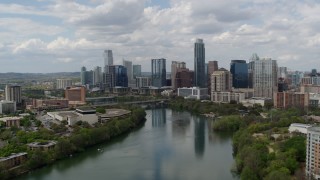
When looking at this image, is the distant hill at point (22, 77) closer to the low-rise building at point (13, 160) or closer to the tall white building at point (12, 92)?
the tall white building at point (12, 92)

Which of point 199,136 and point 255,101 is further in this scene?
point 255,101

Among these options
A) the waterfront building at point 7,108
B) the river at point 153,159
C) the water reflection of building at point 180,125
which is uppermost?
the waterfront building at point 7,108

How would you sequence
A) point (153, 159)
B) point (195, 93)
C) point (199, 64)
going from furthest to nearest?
point (199, 64), point (195, 93), point (153, 159)

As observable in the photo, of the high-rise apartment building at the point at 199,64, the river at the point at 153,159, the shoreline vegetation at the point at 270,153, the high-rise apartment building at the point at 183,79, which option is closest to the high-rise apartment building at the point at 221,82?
the high-rise apartment building at the point at 183,79

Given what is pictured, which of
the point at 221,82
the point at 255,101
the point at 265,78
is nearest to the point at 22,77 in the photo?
the point at 221,82

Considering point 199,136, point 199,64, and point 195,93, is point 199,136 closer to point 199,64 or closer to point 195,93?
point 195,93

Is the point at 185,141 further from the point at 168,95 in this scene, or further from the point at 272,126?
the point at 168,95
